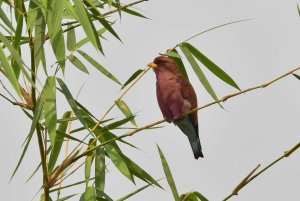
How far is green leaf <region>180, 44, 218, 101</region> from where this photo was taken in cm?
367

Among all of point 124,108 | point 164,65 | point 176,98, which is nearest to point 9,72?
point 124,108

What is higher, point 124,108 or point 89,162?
point 124,108

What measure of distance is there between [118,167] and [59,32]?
87 centimetres

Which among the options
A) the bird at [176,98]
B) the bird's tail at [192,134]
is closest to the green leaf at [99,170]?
the bird at [176,98]

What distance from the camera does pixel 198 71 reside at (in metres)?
3.85

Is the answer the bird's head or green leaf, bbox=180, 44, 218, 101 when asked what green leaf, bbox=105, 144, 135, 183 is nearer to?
green leaf, bbox=180, 44, 218, 101

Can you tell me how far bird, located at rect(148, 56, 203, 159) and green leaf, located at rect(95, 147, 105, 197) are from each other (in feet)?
2.92

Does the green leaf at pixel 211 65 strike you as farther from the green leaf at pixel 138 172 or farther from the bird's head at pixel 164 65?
the bird's head at pixel 164 65

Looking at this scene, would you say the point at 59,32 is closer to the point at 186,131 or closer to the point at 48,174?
the point at 48,174

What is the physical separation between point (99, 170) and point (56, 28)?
2.86ft

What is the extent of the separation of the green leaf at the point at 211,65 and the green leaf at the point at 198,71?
0.09 ft

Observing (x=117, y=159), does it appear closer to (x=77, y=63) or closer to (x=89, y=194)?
(x=89, y=194)

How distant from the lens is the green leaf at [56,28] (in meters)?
3.44

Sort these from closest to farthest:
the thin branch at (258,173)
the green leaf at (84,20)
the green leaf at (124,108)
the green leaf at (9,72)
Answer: the thin branch at (258,173), the green leaf at (9,72), the green leaf at (84,20), the green leaf at (124,108)
